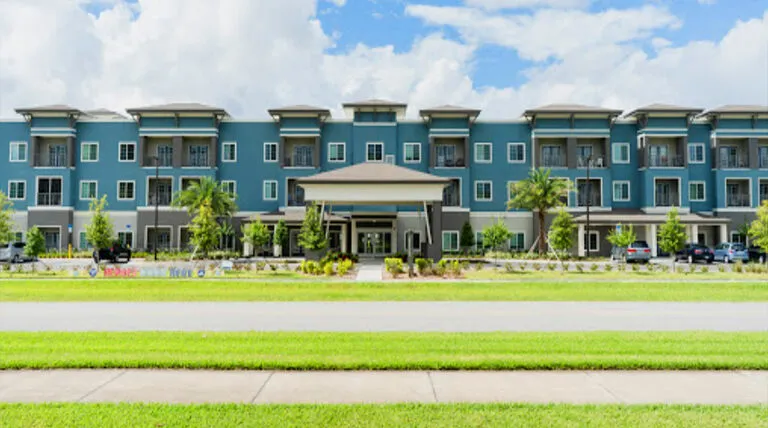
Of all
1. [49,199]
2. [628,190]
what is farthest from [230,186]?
[628,190]

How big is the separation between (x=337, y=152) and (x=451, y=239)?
12743mm

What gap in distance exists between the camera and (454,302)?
16594 millimetres

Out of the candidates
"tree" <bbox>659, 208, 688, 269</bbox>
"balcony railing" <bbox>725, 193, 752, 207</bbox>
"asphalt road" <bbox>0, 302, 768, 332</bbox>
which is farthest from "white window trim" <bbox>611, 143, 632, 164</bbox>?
"asphalt road" <bbox>0, 302, 768, 332</bbox>

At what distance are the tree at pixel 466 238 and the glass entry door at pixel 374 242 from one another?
616cm

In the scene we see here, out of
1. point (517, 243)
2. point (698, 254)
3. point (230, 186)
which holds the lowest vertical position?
point (698, 254)

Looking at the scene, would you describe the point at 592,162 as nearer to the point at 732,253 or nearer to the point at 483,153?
the point at 483,153

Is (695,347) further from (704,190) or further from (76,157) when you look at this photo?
(76,157)

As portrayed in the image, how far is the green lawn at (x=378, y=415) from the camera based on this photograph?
5.54 metres

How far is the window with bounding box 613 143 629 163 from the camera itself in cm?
4909

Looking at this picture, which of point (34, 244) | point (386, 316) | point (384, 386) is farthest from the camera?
point (34, 244)

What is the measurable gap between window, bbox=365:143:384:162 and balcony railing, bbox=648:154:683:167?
78.7 ft

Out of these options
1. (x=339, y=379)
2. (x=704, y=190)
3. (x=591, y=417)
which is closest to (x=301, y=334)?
(x=339, y=379)

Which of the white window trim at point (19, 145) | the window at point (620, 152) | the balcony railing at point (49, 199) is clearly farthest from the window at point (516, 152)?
the white window trim at point (19, 145)

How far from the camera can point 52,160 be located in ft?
160
